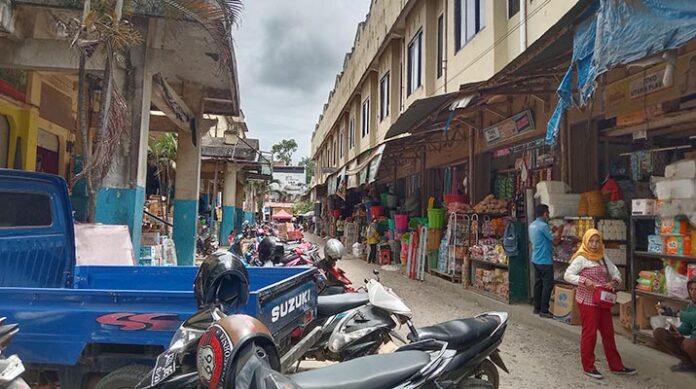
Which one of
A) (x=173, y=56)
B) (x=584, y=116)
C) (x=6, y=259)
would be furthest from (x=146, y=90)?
(x=584, y=116)

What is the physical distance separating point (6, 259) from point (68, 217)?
2.34 ft

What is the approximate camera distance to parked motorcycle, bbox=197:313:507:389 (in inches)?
68.1

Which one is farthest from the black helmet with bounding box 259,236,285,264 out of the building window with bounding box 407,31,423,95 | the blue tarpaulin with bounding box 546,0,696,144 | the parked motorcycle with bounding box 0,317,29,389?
the building window with bounding box 407,31,423,95

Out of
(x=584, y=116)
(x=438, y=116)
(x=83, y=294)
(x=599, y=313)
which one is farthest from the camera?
(x=438, y=116)

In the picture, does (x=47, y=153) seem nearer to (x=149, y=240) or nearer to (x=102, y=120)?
(x=149, y=240)

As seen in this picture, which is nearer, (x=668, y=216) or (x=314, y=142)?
(x=668, y=216)

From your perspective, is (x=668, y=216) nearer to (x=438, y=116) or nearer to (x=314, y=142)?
(x=438, y=116)

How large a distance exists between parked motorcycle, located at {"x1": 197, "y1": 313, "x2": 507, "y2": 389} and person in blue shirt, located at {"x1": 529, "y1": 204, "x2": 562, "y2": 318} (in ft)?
12.6

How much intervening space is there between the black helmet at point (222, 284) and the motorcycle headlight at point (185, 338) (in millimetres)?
369

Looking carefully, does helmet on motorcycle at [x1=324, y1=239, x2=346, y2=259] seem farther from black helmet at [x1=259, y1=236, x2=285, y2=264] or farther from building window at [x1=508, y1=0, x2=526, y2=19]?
building window at [x1=508, y1=0, x2=526, y2=19]

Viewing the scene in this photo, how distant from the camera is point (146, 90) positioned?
7.98 meters

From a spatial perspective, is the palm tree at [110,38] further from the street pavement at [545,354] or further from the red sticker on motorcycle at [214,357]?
the red sticker on motorcycle at [214,357]

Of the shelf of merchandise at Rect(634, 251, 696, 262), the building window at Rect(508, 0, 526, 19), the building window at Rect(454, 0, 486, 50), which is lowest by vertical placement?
the shelf of merchandise at Rect(634, 251, 696, 262)

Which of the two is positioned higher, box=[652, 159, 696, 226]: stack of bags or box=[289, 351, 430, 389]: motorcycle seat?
box=[652, 159, 696, 226]: stack of bags
